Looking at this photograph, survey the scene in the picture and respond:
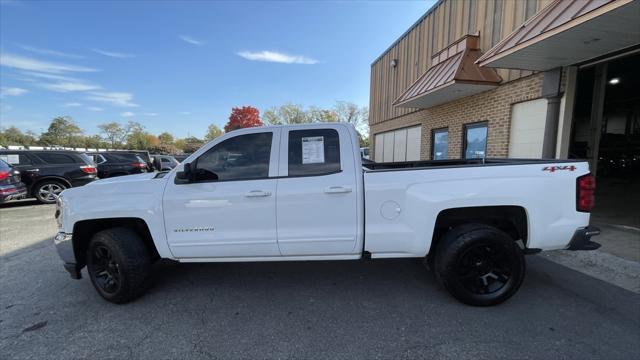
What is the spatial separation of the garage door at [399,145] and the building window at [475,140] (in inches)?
106

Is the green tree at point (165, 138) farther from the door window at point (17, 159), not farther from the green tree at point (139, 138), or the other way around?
the door window at point (17, 159)

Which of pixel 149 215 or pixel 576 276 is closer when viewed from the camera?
pixel 149 215

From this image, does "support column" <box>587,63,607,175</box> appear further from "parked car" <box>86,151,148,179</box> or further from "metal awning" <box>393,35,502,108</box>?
"parked car" <box>86,151,148,179</box>

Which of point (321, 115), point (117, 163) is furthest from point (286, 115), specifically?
point (117, 163)

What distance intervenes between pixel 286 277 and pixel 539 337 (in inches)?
104

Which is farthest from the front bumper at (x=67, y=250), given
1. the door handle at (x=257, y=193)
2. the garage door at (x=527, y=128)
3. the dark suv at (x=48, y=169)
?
the garage door at (x=527, y=128)

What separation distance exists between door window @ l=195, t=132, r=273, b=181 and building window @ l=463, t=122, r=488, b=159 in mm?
7186

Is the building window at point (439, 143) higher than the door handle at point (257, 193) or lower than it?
higher

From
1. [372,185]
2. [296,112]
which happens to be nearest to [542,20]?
[372,185]

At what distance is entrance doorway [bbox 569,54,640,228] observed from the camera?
22.7 ft

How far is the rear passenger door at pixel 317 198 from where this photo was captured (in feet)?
10.0

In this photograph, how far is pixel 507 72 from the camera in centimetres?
739

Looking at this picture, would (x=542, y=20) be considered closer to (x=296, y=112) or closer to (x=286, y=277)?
(x=286, y=277)

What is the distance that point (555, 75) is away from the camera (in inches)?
247
